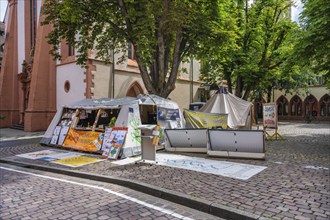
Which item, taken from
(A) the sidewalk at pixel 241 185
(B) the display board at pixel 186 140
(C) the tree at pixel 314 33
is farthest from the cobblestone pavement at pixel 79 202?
(C) the tree at pixel 314 33

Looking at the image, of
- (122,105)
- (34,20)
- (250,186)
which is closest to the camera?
(250,186)

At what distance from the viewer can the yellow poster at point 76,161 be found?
9070 mm

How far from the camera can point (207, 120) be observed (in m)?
13.6

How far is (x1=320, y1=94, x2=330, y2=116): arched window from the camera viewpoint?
139ft

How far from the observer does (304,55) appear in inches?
462

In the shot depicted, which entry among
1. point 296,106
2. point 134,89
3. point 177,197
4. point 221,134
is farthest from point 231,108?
point 296,106

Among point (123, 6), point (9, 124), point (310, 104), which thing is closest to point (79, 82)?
point (123, 6)

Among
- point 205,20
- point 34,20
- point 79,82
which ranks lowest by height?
point 79,82

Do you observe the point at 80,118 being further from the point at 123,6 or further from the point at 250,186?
the point at 250,186

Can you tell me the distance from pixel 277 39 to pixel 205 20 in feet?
30.0

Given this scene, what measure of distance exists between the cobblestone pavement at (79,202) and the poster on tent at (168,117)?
621cm

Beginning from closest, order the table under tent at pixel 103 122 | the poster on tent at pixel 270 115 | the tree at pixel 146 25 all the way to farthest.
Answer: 1. the table under tent at pixel 103 122
2. the tree at pixel 146 25
3. the poster on tent at pixel 270 115

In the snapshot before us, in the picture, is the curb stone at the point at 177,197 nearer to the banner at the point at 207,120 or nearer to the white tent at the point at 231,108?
the banner at the point at 207,120

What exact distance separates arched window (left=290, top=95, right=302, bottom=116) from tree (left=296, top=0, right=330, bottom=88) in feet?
119
